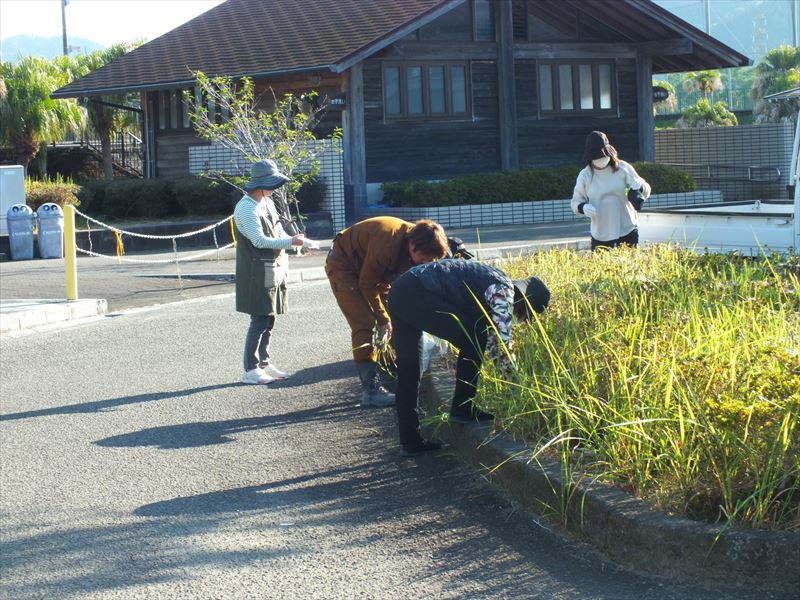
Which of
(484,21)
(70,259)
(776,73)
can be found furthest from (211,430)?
(776,73)

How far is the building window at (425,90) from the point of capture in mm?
26172

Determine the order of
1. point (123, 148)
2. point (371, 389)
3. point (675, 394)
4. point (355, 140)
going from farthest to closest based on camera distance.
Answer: point (123, 148) → point (355, 140) → point (371, 389) → point (675, 394)

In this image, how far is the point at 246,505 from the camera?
19.6 feet

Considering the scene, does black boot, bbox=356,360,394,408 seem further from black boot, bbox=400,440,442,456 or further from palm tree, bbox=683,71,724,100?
palm tree, bbox=683,71,724,100

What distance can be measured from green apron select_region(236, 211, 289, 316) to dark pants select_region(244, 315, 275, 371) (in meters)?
0.09

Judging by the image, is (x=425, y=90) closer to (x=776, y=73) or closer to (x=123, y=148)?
(x=123, y=148)

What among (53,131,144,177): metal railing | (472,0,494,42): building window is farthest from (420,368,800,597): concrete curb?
(53,131,144,177): metal railing

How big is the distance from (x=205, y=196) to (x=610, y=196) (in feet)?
45.7

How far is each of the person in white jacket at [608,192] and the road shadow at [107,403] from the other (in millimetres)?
3489

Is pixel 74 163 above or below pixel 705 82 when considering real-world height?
below

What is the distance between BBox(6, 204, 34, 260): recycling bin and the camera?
19.1m

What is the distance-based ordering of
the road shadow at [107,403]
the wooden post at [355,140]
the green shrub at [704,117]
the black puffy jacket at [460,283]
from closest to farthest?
the black puffy jacket at [460,283], the road shadow at [107,403], the wooden post at [355,140], the green shrub at [704,117]

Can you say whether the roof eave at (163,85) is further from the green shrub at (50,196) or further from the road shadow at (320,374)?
the road shadow at (320,374)

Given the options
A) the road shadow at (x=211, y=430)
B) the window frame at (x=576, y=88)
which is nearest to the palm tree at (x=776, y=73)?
the window frame at (x=576, y=88)
